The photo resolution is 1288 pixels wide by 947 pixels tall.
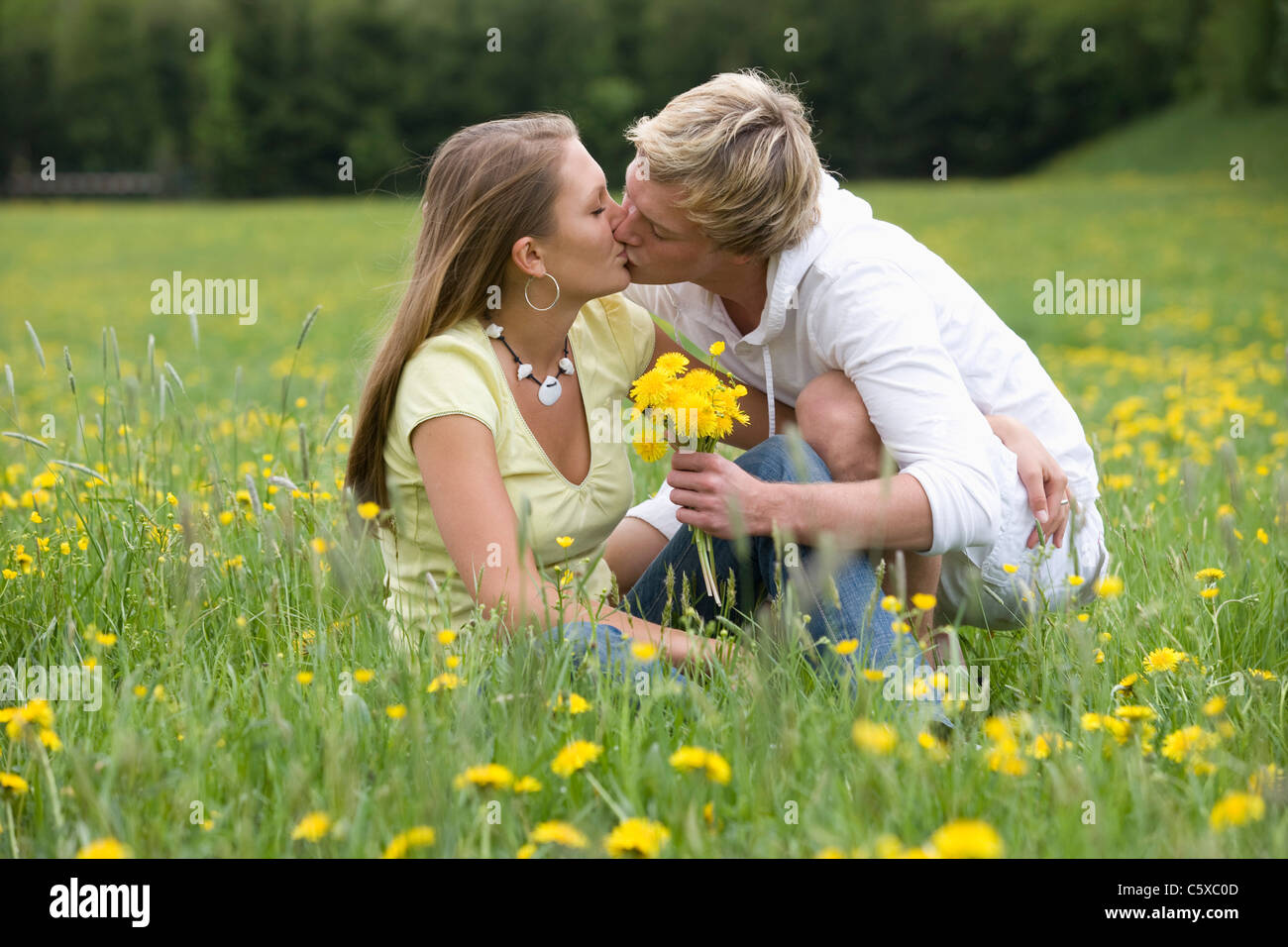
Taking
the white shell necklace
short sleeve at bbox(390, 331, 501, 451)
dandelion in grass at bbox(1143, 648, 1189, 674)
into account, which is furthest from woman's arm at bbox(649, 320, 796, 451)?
dandelion in grass at bbox(1143, 648, 1189, 674)

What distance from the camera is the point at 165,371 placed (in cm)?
313

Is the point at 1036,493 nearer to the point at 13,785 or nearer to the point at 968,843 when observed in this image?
the point at 968,843

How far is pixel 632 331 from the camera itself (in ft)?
9.89

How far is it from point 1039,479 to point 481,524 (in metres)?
1.21

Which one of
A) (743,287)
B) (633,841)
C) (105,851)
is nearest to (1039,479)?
(743,287)

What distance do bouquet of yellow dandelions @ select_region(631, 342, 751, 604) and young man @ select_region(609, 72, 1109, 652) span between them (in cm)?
6

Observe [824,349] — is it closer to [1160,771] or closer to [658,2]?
[1160,771]

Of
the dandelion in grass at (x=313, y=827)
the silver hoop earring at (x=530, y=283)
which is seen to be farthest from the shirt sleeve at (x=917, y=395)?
the dandelion in grass at (x=313, y=827)

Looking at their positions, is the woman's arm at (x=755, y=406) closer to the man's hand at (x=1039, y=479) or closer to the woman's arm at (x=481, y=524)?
the man's hand at (x=1039, y=479)

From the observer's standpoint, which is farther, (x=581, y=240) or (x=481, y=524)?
(x=581, y=240)

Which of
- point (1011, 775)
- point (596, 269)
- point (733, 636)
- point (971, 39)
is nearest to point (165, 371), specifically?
point (596, 269)

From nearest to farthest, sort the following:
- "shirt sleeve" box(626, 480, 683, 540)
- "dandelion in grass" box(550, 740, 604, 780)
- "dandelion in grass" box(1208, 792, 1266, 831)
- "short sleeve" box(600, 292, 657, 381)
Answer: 1. "dandelion in grass" box(1208, 792, 1266, 831)
2. "dandelion in grass" box(550, 740, 604, 780)
3. "short sleeve" box(600, 292, 657, 381)
4. "shirt sleeve" box(626, 480, 683, 540)

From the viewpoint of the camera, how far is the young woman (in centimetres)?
245

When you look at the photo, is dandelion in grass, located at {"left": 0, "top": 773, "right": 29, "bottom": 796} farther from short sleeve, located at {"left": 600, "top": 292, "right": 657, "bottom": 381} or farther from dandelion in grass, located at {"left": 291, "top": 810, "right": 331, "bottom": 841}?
short sleeve, located at {"left": 600, "top": 292, "right": 657, "bottom": 381}
